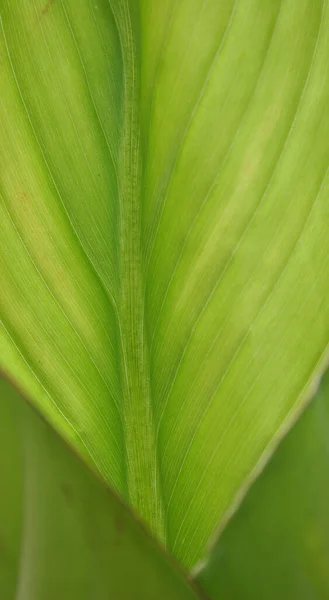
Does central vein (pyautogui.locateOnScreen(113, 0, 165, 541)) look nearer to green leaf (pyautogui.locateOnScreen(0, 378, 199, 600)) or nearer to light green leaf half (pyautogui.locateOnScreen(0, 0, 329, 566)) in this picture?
light green leaf half (pyautogui.locateOnScreen(0, 0, 329, 566))

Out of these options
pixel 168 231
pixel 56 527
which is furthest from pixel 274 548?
pixel 168 231

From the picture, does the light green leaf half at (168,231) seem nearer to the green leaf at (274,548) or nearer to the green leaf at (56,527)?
the green leaf at (274,548)

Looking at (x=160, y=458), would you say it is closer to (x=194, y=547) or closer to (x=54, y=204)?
(x=194, y=547)

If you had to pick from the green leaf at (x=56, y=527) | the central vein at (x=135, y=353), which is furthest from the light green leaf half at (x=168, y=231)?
the green leaf at (x=56, y=527)

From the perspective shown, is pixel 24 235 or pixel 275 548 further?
pixel 24 235

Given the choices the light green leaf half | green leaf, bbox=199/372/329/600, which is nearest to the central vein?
the light green leaf half

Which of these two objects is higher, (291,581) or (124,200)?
(124,200)

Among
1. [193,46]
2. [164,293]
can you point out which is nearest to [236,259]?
[164,293]

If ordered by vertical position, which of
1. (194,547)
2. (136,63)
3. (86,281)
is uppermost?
(136,63)
